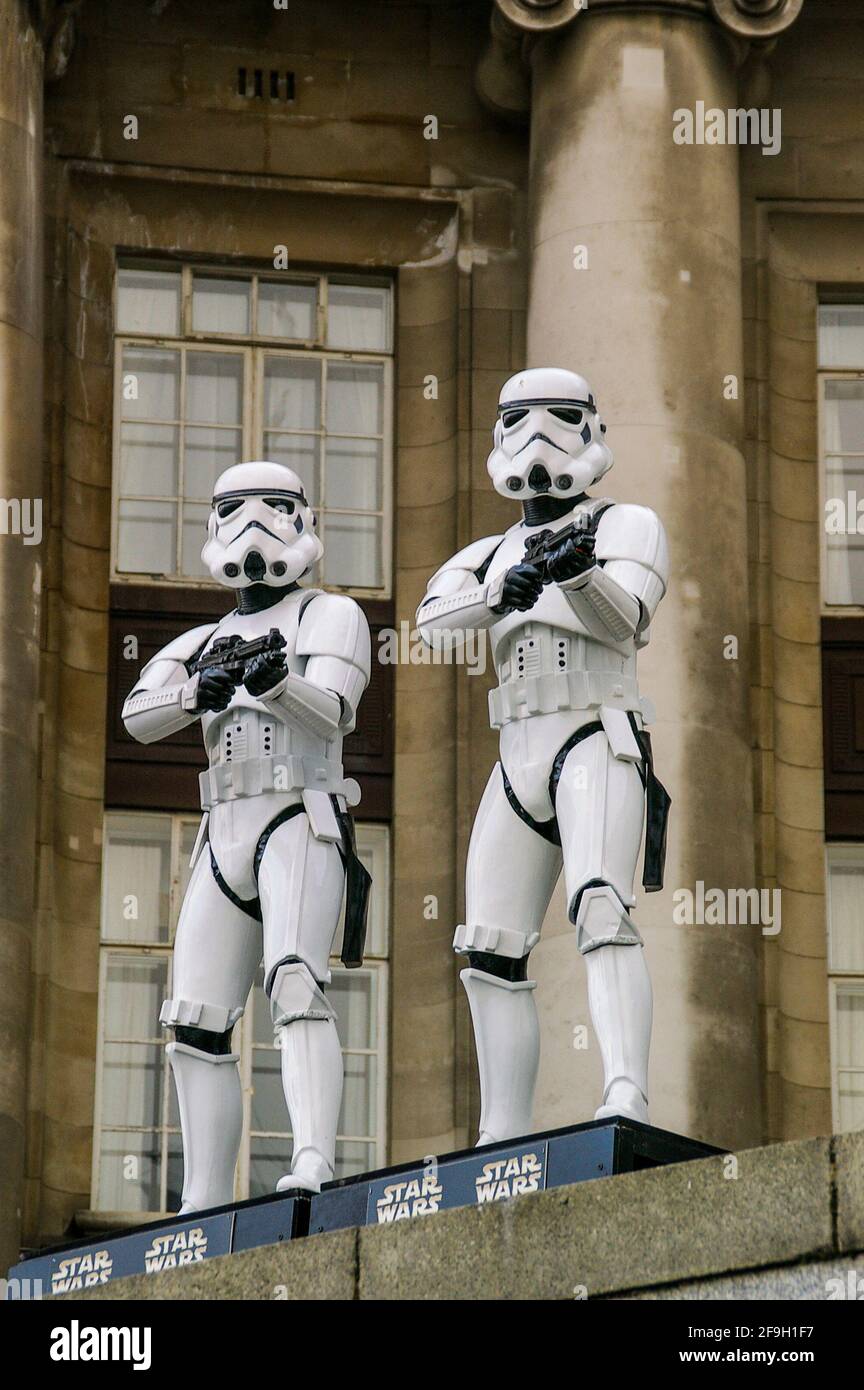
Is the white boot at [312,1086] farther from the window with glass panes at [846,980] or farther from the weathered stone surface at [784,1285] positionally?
the window with glass panes at [846,980]

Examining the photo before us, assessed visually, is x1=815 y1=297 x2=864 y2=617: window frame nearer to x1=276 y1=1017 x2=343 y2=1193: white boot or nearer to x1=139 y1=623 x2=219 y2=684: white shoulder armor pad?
x1=139 y1=623 x2=219 y2=684: white shoulder armor pad

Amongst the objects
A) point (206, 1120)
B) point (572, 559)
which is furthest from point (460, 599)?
point (206, 1120)

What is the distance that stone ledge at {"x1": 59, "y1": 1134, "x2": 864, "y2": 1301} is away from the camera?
13875 mm

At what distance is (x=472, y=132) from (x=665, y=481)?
4.14 m

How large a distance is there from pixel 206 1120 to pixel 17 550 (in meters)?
7.90

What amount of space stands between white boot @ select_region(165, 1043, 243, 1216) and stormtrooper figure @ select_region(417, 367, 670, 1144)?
1.41 m

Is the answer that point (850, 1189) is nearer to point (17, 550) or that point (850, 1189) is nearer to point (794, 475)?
point (17, 550)

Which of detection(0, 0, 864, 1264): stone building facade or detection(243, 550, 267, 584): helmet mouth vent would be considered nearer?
detection(243, 550, 267, 584): helmet mouth vent

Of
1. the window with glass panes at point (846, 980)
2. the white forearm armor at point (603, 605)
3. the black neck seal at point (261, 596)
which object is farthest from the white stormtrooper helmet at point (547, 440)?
the window with glass panes at point (846, 980)

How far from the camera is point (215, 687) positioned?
17000mm

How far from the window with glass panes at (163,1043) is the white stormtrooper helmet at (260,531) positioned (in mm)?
7343

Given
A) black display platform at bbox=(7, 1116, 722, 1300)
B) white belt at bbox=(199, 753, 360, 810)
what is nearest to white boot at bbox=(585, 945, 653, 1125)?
black display platform at bbox=(7, 1116, 722, 1300)
